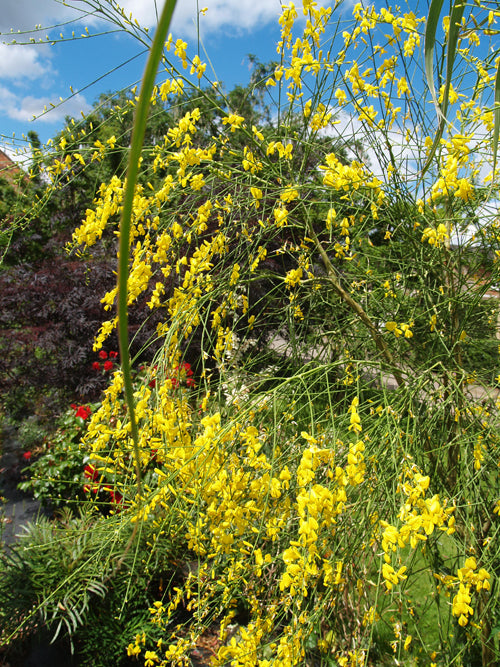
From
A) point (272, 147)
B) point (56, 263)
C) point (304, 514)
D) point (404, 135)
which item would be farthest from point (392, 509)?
point (56, 263)

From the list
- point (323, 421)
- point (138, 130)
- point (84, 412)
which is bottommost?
point (84, 412)

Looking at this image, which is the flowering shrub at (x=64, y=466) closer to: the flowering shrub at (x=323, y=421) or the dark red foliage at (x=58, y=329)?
the dark red foliage at (x=58, y=329)

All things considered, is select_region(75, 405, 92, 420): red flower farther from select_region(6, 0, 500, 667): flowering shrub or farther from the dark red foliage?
select_region(6, 0, 500, 667): flowering shrub

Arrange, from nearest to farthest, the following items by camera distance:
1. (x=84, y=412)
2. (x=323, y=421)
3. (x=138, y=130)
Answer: (x=138, y=130) < (x=323, y=421) < (x=84, y=412)

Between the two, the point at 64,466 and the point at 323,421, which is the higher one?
the point at 323,421

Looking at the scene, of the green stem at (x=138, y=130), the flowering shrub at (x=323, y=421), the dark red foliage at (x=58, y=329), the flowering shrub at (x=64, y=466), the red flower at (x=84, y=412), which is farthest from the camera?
the dark red foliage at (x=58, y=329)

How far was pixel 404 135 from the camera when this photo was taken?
6.23 feet

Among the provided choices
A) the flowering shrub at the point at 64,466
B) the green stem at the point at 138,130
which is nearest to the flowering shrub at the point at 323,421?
the green stem at the point at 138,130

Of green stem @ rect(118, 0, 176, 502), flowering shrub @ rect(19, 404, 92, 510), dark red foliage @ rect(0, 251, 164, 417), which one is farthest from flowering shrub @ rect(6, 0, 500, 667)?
dark red foliage @ rect(0, 251, 164, 417)

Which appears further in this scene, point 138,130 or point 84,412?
point 84,412

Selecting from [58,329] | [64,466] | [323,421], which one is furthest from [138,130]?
[58,329]

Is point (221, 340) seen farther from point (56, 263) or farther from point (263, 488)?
point (56, 263)

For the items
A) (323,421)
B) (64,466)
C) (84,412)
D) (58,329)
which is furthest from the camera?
(58,329)

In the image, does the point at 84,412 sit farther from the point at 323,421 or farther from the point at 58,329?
the point at 323,421
